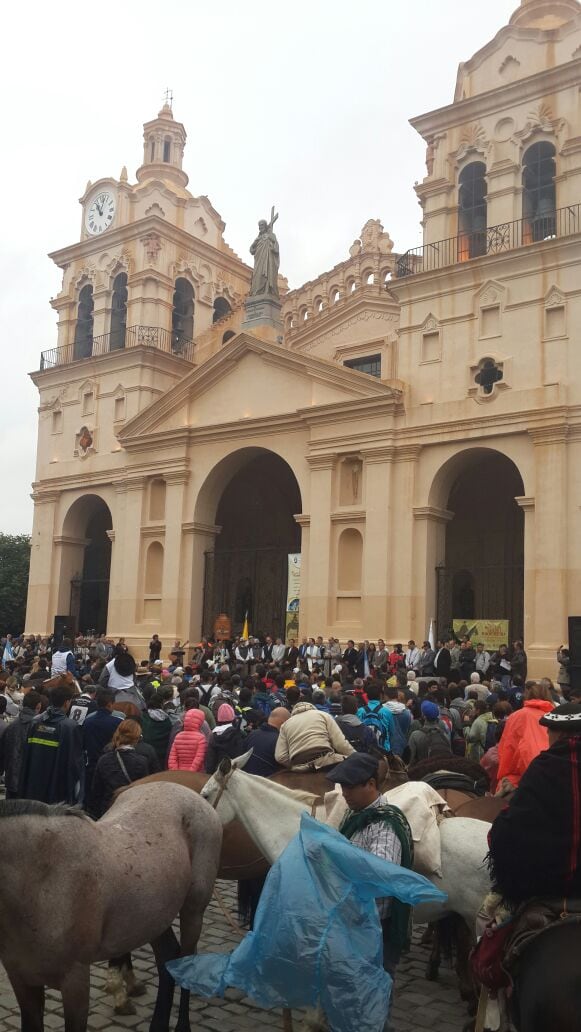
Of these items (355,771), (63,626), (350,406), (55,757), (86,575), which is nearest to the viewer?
(355,771)

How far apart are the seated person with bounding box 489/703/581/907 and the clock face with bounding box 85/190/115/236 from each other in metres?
35.3

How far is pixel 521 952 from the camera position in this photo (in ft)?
12.5

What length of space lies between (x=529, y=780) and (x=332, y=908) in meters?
1.42

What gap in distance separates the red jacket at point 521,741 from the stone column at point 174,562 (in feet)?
72.3

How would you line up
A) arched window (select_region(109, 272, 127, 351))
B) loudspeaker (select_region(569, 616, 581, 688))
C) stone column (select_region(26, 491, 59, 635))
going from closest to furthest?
loudspeaker (select_region(569, 616, 581, 688))
stone column (select_region(26, 491, 59, 635))
arched window (select_region(109, 272, 127, 351))

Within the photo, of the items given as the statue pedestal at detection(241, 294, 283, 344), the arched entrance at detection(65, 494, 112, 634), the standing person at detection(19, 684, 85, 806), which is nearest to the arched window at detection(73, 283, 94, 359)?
the arched entrance at detection(65, 494, 112, 634)

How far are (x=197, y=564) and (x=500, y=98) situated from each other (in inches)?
651

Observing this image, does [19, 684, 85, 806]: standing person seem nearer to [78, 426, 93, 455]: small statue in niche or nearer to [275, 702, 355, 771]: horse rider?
[275, 702, 355, 771]: horse rider

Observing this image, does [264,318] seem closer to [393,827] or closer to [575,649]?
[575,649]

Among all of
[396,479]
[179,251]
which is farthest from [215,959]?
[179,251]

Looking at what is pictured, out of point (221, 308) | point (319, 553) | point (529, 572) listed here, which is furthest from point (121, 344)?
point (529, 572)

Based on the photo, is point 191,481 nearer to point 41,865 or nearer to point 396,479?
point 396,479

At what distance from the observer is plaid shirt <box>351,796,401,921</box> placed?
4.91 metres

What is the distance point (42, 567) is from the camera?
34.9m
